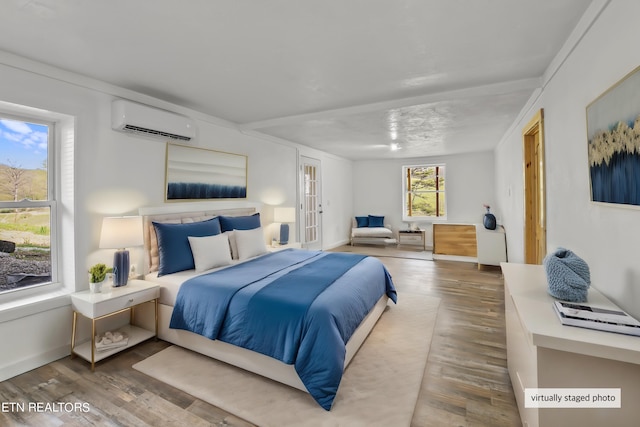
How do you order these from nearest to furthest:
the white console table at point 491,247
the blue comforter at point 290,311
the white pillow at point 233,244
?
1. the blue comforter at point 290,311
2. the white pillow at point 233,244
3. the white console table at point 491,247

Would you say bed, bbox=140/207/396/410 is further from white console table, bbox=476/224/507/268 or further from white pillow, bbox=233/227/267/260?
white console table, bbox=476/224/507/268

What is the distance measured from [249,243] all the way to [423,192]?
18.3 feet

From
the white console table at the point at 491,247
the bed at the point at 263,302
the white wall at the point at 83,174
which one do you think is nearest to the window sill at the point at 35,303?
the white wall at the point at 83,174

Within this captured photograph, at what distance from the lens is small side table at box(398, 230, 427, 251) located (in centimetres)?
747

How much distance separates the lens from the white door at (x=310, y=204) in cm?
A: 604

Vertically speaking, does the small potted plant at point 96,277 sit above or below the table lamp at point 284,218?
below

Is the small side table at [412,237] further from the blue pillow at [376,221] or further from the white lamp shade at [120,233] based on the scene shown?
the white lamp shade at [120,233]

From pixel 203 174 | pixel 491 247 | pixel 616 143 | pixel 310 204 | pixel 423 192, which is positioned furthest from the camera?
pixel 423 192

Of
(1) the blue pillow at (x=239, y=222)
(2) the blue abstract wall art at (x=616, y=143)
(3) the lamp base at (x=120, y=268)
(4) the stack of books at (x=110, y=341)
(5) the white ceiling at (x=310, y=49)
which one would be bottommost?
(4) the stack of books at (x=110, y=341)

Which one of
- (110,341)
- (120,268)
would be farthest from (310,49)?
(110,341)

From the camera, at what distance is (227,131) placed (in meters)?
4.21

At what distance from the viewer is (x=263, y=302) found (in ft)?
7.11

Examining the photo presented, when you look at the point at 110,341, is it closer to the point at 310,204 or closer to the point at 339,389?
the point at 339,389

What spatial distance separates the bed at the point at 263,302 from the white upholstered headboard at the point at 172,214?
1 centimetres
